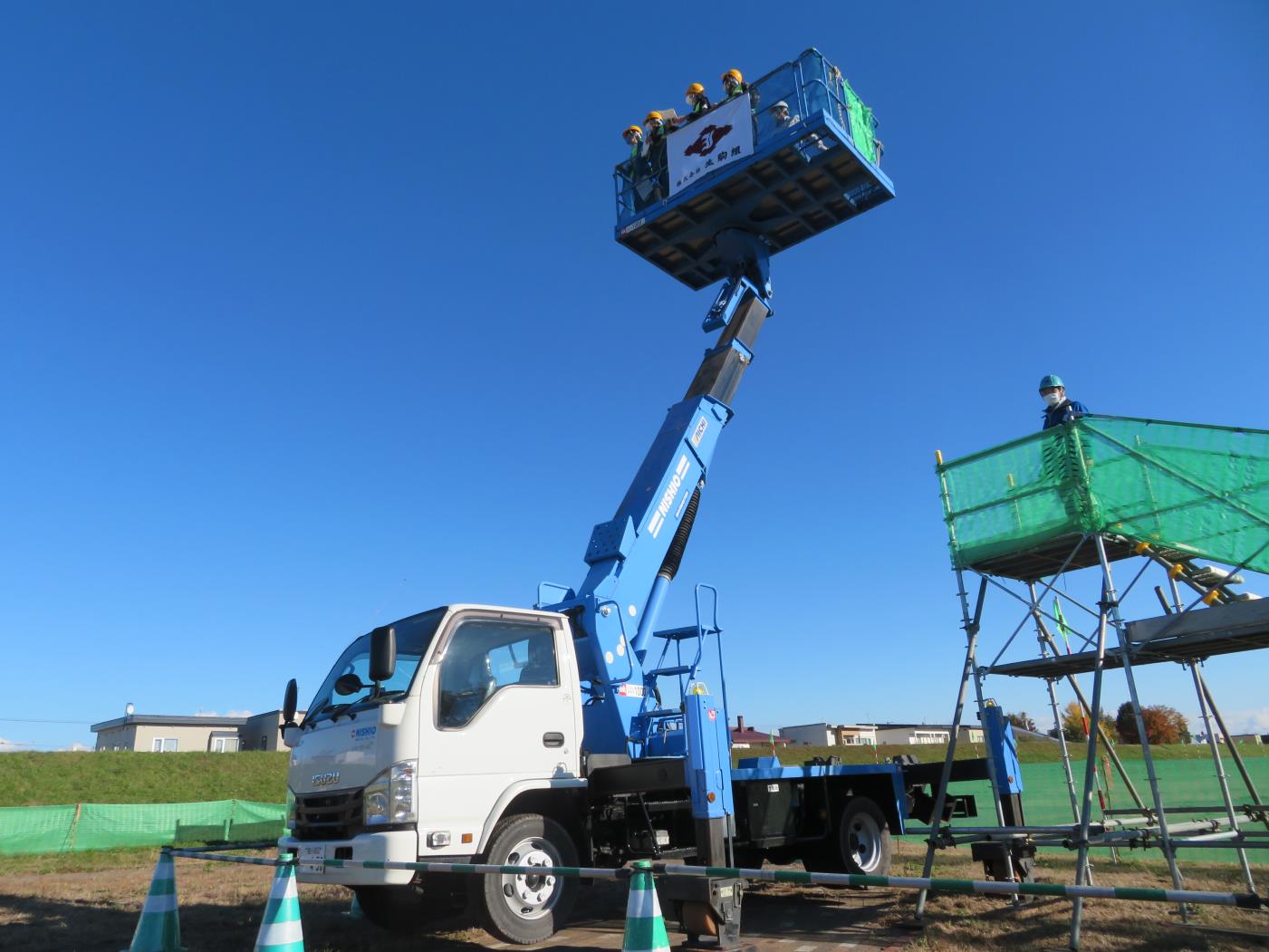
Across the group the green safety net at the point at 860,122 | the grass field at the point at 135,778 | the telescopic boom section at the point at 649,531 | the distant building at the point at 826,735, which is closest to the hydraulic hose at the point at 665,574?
the telescopic boom section at the point at 649,531

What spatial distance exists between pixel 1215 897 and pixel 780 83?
401 inches

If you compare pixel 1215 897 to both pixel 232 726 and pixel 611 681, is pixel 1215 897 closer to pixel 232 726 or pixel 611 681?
pixel 611 681

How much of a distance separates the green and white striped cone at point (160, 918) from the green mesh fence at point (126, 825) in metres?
13.6

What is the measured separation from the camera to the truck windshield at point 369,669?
6.50m

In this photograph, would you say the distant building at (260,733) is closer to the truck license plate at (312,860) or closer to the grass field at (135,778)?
the grass field at (135,778)

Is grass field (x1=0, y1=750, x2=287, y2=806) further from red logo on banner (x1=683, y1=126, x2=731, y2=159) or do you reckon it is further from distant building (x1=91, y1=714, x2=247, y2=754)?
red logo on banner (x1=683, y1=126, x2=731, y2=159)

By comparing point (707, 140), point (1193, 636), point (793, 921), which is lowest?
point (793, 921)

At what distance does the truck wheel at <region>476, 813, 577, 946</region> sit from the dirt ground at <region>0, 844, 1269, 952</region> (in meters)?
0.70

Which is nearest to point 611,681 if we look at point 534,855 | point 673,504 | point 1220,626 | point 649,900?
point 534,855

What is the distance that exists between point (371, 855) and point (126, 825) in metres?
17.5

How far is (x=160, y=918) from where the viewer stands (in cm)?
634

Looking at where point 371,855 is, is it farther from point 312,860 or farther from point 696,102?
point 696,102

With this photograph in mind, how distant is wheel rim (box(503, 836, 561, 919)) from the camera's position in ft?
20.4

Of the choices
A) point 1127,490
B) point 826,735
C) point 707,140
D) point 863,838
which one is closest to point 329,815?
point 863,838
